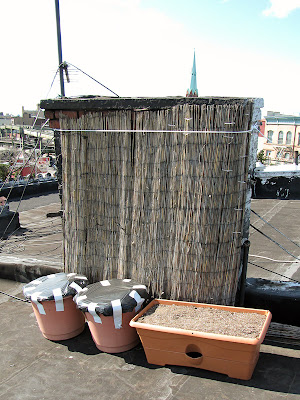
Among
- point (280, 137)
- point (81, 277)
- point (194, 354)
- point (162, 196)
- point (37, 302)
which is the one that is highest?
point (162, 196)

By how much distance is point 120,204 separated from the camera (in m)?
3.71

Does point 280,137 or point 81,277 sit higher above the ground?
point 81,277

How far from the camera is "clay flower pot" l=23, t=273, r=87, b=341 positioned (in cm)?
354

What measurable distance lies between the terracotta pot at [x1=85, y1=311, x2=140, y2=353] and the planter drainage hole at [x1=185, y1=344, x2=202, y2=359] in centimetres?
56

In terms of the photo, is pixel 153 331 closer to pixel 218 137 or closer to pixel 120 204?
pixel 120 204

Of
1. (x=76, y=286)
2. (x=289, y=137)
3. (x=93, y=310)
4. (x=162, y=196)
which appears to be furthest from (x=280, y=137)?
(x=93, y=310)

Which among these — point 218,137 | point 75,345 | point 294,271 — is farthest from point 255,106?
point 294,271

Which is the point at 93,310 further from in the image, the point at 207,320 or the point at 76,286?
the point at 207,320

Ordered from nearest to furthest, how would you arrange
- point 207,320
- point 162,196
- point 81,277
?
point 207,320 < point 162,196 < point 81,277

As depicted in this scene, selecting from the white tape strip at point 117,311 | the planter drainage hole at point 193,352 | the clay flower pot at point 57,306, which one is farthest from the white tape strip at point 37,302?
the planter drainage hole at point 193,352

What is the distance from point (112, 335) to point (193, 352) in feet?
2.45

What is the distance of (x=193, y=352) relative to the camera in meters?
3.19

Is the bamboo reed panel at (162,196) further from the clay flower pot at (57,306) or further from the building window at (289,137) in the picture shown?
the building window at (289,137)

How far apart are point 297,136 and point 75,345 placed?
2125 inches
